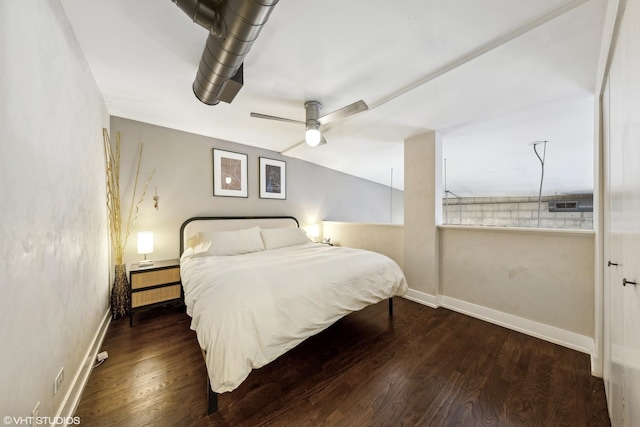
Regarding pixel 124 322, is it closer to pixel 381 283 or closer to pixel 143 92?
pixel 143 92

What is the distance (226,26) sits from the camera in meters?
1.25

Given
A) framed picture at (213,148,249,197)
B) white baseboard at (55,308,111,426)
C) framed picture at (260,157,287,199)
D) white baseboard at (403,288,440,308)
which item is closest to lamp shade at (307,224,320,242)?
framed picture at (260,157,287,199)

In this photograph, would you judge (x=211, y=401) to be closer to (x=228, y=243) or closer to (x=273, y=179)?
(x=228, y=243)

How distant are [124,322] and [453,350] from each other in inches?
135

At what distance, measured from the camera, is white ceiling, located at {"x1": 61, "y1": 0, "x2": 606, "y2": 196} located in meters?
1.39

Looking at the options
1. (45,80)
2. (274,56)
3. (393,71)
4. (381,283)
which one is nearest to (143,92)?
(45,80)

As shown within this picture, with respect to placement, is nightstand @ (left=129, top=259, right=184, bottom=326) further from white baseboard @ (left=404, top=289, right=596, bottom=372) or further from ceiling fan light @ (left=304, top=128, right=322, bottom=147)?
white baseboard @ (left=404, top=289, right=596, bottom=372)

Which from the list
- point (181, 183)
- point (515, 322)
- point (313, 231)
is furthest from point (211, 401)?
point (313, 231)

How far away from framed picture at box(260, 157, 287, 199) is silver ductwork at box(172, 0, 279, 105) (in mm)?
2368

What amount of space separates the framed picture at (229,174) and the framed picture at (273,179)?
1.02 ft

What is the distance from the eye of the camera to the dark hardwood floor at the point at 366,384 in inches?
54.9

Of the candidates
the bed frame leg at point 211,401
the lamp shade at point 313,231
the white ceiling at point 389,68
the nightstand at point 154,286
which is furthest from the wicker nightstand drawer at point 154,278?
the lamp shade at point 313,231

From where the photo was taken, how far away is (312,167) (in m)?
4.80

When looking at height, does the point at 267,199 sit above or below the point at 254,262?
above
